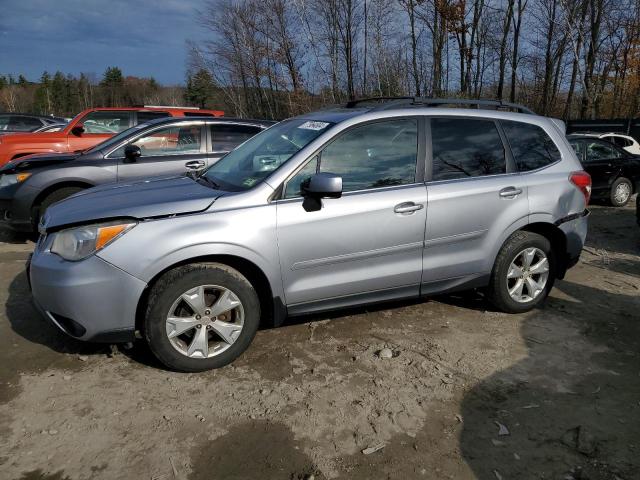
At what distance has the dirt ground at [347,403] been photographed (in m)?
2.50

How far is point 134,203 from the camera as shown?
330 centimetres

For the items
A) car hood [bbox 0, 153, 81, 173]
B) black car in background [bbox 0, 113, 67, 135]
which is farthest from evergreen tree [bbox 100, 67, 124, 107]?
car hood [bbox 0, 153, 81, 173]

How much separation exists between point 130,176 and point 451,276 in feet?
14.8

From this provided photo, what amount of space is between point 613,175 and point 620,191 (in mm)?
378

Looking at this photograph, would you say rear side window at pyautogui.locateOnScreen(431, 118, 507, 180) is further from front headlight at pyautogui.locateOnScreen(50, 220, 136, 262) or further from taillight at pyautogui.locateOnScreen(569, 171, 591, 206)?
front headlight at pyautogui.locateOnScreen(50, 220, 136, 262)

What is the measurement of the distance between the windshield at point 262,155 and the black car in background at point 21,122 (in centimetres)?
1617

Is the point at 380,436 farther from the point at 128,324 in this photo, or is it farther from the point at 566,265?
the point at 566,265

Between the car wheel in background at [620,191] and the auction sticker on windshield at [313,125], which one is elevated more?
the auction sticker on windshield at [313,125]

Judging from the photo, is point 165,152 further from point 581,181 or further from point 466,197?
A: point 581,181

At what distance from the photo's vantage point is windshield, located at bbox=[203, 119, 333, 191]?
3.64 metres

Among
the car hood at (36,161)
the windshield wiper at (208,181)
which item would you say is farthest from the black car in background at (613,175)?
the car hood at (36,161)

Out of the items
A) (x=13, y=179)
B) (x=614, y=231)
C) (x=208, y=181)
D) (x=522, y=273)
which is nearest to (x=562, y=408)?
(x=522, y=273)

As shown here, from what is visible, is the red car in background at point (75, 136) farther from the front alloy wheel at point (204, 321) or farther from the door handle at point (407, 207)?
the front alloy wheel at point (204, 321)

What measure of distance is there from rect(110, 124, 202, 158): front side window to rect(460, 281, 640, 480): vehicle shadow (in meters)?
4.93
